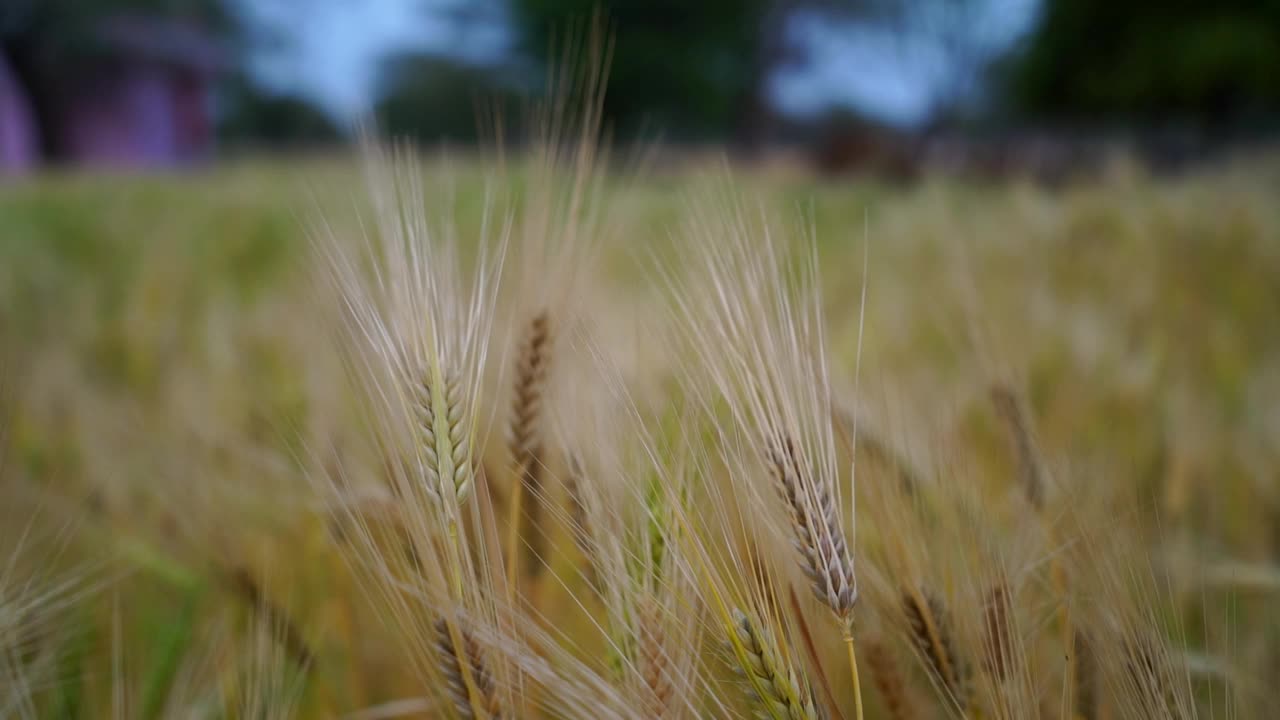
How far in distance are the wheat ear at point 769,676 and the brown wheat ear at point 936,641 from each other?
2.5 inches

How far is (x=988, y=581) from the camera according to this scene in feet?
0.79

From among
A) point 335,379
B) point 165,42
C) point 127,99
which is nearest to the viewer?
point 335,379

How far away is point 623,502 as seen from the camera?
0.28 metres

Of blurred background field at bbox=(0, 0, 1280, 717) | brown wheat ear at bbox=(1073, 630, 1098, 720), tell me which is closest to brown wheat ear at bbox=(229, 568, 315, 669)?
blurred background field at bbox=(0, 0, 1280, 717)

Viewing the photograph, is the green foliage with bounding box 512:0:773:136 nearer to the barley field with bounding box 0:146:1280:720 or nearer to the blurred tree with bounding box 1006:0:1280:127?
the blurred tree with bounding box 1006:0:1280:127

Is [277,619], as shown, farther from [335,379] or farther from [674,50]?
[674,50]

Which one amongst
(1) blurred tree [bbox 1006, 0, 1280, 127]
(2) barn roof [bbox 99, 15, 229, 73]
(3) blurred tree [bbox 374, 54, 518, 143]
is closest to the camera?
(2) barn roof [bbox 99, 15, 229, 73]

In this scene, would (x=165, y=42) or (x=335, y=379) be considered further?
(x=165, y=42)

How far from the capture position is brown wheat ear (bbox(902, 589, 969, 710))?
0.24m

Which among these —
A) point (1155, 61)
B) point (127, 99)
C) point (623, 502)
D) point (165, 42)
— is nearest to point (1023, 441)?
point (623, 502)

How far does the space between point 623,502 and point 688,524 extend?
0.26ft

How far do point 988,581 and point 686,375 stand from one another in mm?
135

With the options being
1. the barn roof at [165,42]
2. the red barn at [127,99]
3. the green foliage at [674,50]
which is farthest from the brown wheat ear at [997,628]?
the green foliage at [674,50]

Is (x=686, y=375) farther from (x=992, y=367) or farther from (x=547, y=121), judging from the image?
(x=992, y=367)
